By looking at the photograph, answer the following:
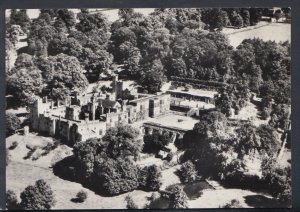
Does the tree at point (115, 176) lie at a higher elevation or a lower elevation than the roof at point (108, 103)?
lower

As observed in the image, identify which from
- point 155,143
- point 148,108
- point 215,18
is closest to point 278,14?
point 215,18

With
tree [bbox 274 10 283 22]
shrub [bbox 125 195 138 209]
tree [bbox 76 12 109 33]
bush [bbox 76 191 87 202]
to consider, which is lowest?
shrub [bbox 125 195 138 209]

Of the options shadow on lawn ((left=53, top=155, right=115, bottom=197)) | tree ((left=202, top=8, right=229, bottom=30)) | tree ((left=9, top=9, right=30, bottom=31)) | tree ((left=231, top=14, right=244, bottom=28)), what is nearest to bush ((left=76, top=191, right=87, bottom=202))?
shadow on lawn ((left=53, top=155, right=115, bottom=197))

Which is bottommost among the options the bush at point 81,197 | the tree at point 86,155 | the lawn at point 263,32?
the bush at point 81,197

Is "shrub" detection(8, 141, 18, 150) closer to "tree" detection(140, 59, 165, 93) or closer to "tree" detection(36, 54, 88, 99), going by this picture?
"tree" detection(36, 54, 88, 99)

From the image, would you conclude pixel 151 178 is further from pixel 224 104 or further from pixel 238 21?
pixel 238 21

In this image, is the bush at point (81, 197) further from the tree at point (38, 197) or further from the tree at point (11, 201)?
the tree at point (11, 201)

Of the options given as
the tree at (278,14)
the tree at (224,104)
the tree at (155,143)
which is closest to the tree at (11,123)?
the tree at (155,143)
